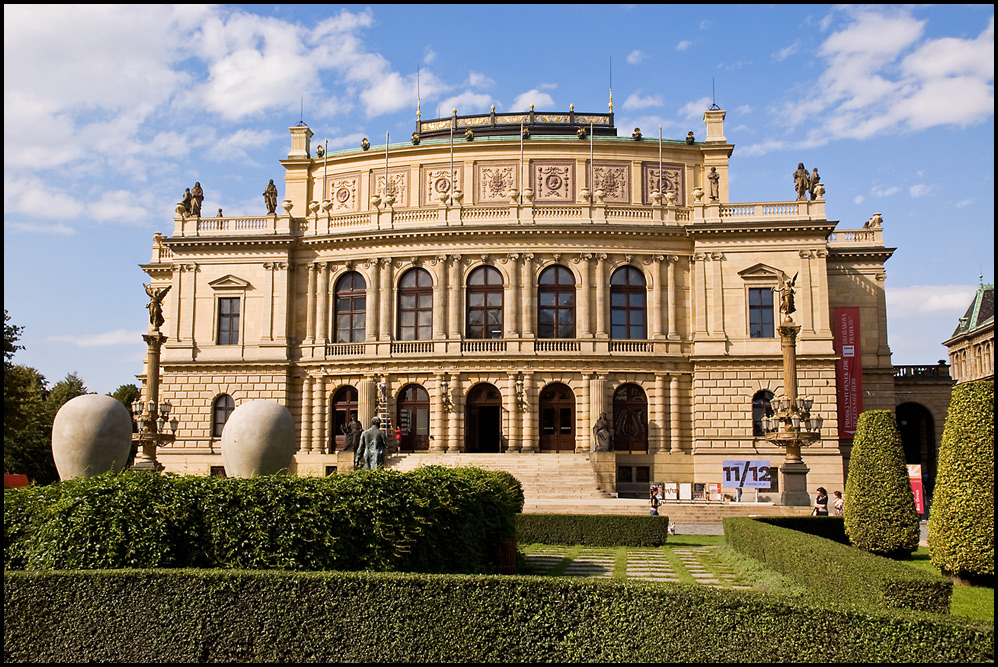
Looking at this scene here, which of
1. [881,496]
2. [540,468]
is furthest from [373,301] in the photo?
[881,496]

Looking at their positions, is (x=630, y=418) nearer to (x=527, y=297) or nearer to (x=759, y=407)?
(x=759, y=407)

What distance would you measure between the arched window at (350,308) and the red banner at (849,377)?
1099 inches

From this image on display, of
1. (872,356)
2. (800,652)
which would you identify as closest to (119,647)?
(800,652)

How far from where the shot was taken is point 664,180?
54000mm

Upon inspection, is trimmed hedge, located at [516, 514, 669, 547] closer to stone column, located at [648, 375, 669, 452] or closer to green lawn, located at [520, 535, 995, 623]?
green lawn, located at [520, 535, 995, 623]

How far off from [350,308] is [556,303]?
41.0 feet

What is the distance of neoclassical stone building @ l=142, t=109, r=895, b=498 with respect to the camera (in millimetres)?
47312

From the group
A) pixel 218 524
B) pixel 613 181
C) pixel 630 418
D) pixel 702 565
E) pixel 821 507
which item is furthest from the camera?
pixel 613 181

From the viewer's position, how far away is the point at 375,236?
49.9m

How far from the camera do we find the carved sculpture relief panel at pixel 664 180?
5378 cm

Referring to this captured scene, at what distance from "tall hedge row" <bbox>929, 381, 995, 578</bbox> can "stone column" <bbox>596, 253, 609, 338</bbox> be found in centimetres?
3095

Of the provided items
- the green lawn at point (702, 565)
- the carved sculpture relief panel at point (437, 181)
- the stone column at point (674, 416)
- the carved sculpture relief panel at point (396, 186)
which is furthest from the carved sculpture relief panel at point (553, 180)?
the green lawn at point (702, 565)

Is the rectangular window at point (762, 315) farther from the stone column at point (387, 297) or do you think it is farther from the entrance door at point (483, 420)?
the stone column at point (387, 297)

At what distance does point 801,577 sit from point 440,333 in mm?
33913
